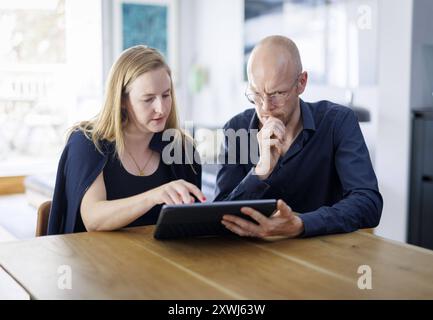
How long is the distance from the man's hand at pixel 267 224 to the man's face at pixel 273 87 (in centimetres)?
53

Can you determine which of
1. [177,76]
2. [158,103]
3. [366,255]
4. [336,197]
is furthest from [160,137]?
[177,76]

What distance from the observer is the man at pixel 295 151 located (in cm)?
185

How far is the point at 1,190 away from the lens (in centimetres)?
542

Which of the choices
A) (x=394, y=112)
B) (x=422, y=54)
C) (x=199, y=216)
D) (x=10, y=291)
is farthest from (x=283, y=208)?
(x=422, y=54)

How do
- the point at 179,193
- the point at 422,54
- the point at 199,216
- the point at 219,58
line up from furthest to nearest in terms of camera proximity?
the point at 219,58 < the point at 422,54 < the point at 179,193 < the point at 199,216

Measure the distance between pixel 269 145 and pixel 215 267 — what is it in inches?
26.1

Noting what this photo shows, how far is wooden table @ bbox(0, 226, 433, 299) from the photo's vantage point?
3.72ft

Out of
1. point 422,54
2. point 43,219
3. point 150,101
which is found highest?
point 422,54

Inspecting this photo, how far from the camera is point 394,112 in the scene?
12.1ft

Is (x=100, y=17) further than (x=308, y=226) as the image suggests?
Yes

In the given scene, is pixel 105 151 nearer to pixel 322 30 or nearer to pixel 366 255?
pixel 366 255

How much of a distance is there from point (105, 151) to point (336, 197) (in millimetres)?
828

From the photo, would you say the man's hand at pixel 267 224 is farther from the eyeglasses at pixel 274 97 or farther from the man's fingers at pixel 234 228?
the eyeglasses at pixel 274 97

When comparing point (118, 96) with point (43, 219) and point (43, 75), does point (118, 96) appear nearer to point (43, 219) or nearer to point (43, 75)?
point (43, 219)
